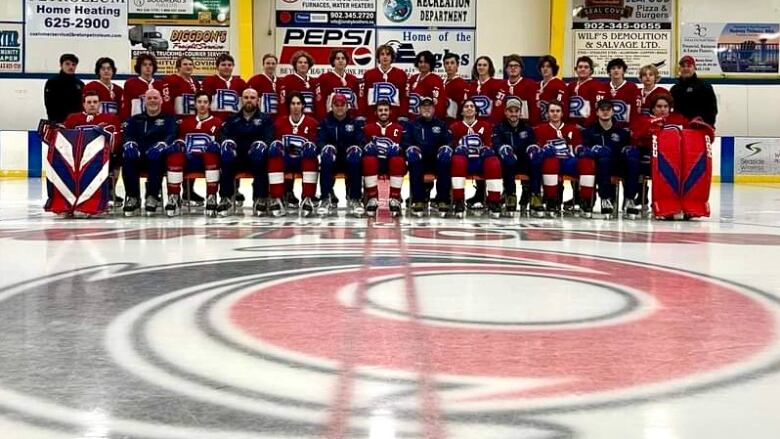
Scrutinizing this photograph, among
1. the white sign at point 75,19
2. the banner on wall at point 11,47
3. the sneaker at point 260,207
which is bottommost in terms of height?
the sneaker at point 260,207

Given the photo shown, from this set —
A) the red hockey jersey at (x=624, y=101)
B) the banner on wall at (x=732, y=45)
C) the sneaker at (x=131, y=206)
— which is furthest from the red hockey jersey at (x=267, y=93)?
the banner on wall at (x=732, y=45)

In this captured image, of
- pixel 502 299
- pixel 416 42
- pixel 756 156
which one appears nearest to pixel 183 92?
pixel 502 299

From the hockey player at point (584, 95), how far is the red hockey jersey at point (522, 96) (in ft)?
1.11

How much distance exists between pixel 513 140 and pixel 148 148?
11.0ft

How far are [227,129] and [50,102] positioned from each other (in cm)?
210

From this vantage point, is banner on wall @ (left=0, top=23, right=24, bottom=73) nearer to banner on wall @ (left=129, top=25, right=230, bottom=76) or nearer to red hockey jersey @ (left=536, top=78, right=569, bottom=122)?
banner on wall @ (left=129, top=25, right=230, bottom=76)

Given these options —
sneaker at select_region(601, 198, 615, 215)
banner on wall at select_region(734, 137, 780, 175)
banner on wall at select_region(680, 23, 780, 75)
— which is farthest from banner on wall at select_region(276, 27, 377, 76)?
sneaker at select_region(601, 198, 615, 215)

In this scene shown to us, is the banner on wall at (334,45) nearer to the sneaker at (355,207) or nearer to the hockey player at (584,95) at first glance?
the hockey player at (584,95)

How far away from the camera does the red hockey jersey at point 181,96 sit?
9359 mm

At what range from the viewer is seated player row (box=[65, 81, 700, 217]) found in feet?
28.7

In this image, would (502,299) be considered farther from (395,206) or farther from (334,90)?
(334,90)

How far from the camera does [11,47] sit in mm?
17906

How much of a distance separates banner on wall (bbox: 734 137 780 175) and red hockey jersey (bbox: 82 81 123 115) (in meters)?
12.0

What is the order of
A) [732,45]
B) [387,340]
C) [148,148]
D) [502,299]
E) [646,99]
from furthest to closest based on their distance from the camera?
1. [732,45]
2. [646,99]
3. [148,148]
4. [502,299]
5. [387,340]
